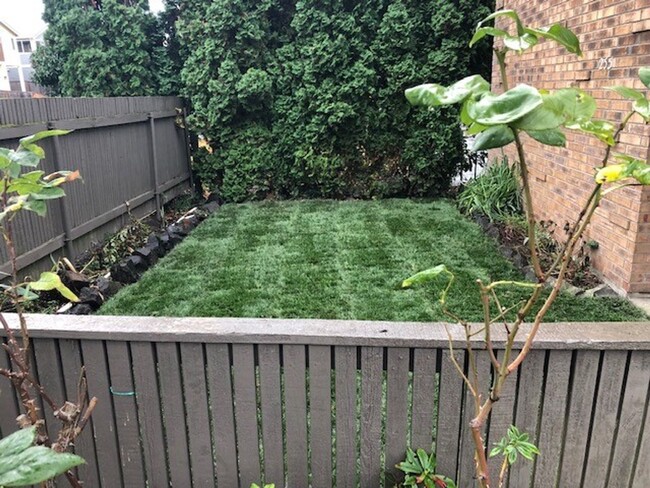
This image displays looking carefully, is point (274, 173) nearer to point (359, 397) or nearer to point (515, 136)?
point (359, 397)

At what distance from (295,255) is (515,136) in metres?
4.95

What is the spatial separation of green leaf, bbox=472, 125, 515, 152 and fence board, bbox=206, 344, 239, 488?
3.98 ft

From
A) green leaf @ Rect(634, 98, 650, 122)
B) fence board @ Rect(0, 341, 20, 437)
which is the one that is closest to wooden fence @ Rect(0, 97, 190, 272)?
fence board @ Rect(0, 341, 20, 437)

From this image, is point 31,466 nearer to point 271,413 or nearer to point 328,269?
point 271,413

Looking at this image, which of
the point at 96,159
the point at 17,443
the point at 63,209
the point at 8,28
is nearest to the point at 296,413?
the point at 17,443

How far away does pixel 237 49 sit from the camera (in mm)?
8375

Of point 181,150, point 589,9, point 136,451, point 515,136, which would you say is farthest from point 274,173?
point 515,136

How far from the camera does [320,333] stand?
184cm

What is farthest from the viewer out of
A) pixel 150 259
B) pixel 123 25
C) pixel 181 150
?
pixel 181 150

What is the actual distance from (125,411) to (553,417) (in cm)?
151

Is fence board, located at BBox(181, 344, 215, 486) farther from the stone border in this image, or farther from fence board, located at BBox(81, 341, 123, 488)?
the stone border

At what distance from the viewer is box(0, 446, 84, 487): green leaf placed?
812 millimetres

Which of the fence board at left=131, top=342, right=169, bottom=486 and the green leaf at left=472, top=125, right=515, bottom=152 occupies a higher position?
the green leaf at left=472, top=125, right=515, bottom=152

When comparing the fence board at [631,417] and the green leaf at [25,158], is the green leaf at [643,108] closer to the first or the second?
the fence board at [631,417]
